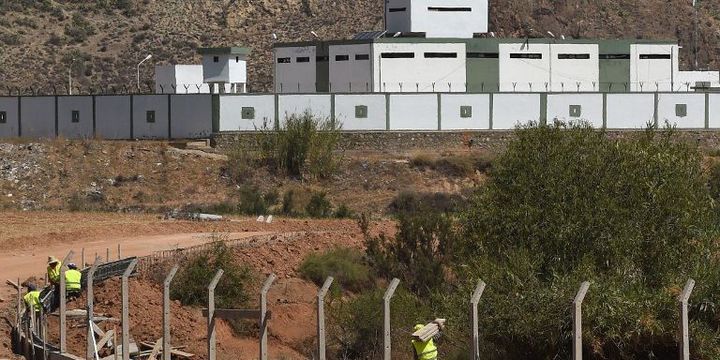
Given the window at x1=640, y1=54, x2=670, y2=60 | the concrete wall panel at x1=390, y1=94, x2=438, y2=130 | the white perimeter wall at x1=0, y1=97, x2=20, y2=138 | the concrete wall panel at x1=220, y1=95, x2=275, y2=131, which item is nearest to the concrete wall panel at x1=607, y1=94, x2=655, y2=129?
the window at x1=640, y1=54, x2=670, y2=60

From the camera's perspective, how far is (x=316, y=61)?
74562mm

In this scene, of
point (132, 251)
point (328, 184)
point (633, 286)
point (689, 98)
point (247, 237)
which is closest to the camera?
point (633, 286)

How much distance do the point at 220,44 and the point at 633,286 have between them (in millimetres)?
80238

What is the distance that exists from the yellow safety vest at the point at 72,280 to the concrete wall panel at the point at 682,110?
43755 mm

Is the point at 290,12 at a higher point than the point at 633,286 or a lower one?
higher

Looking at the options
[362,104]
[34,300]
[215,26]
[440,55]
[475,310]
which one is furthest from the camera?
[215,26]

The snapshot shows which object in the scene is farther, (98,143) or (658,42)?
(658,42)

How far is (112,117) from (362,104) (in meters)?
10.3

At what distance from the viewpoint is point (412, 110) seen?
7031 cm

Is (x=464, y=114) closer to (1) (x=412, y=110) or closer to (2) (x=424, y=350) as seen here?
(1) (x=412, y=110)

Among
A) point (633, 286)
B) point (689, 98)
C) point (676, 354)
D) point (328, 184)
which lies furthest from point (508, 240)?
point (689, 98)

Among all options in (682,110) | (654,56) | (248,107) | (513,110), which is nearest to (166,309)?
(248,107)

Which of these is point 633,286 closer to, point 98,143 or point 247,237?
point 247,237

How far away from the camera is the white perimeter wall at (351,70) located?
72562mm
